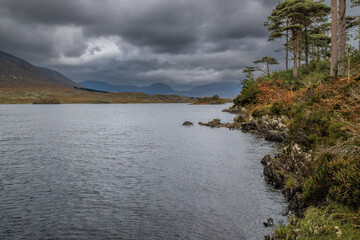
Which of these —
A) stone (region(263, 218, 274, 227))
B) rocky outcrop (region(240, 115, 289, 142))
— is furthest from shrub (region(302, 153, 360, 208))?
rocky outcrop (region(240, 115, 289, 142))

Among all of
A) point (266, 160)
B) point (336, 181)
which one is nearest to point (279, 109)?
point (266, 160)

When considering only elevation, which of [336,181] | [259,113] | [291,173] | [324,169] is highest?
[259,113]

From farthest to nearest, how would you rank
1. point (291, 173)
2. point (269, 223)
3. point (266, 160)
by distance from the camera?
point (266, 160)
point (291, 173)
point (269, 223)

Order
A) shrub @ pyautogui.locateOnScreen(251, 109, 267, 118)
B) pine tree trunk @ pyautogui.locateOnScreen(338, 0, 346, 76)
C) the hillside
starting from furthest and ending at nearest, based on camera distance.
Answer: shrub @ pyautogui.locateOnScreen(251, 109, 267, 118)
pine tree trunk @ pyautogui.locateOnScreen(338, 0, 346, 76)
the hillside

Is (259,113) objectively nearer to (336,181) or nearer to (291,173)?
A: (291,173)

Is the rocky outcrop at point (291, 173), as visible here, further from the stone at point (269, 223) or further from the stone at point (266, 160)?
the stone at point (269, 223)

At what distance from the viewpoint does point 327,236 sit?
25.6 ft

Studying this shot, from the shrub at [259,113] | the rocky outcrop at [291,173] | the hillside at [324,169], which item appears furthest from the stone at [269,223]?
the shrub at [259,113]

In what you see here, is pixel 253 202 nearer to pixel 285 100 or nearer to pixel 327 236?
pixel 327 236

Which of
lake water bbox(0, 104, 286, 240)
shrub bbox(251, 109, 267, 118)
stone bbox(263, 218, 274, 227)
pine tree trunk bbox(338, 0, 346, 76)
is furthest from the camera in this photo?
shrub bbox(251, 109, 267, 118)

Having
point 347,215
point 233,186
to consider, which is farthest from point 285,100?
point 347,215

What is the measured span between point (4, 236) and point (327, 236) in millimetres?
13447

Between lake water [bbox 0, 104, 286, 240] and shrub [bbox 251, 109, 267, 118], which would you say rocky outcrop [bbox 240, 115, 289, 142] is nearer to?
shrub [bbox 251, 109, 267, 118]

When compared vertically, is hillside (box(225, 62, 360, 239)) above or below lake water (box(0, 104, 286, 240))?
above
